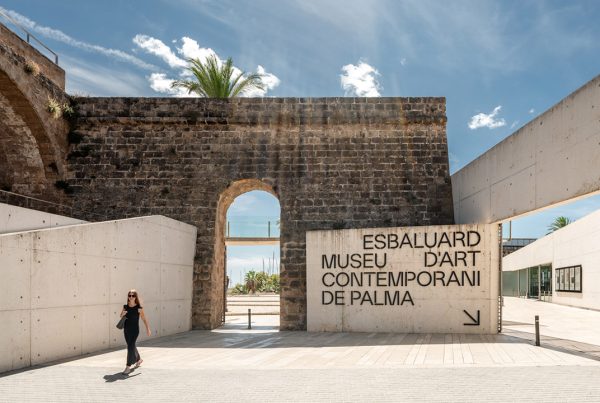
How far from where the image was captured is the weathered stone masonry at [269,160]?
1684 centimetres

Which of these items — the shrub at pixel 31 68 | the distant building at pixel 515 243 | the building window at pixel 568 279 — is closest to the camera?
the shrub at pixel 31 68

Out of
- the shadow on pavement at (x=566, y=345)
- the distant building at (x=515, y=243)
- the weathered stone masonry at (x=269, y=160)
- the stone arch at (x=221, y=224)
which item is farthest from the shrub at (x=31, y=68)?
the distant building at (x=515, y=243)

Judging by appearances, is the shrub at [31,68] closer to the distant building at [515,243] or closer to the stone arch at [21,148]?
the stone arch at [21,148]

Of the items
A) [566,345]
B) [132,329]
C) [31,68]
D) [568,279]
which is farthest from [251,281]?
[132,329]

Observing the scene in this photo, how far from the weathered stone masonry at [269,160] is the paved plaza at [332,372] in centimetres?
464

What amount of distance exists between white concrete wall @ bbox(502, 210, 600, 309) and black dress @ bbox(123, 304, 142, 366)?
23.0 m

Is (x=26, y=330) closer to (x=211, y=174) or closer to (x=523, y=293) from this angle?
(x=211, y=174)

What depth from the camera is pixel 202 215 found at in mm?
16797

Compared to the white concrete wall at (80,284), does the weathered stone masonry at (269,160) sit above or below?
above

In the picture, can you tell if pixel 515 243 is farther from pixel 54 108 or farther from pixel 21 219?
pixel 21 219

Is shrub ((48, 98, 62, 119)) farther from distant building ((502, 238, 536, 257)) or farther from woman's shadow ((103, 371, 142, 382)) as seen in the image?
distant building ((502, 238, 536, 257))

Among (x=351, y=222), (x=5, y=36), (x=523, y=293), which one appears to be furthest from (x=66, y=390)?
(x=523, y=293)

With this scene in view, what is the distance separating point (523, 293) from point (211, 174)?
3293 cm

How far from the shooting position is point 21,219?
10430 millimetres
